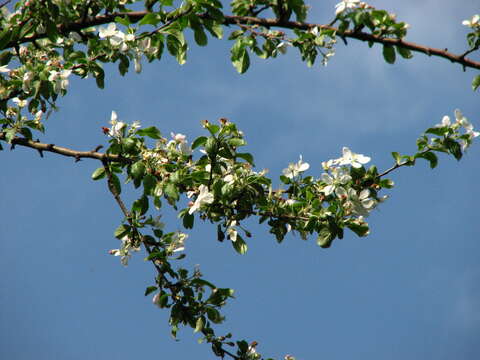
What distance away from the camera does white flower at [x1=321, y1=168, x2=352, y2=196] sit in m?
3.58

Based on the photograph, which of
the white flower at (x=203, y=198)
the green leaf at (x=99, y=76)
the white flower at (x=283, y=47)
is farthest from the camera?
the green leaf at (x=99, y=76)

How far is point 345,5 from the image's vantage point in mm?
3486

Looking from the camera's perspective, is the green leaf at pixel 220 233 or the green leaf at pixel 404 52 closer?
the green leaf at pixel 404 52

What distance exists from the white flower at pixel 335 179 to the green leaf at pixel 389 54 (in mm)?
770

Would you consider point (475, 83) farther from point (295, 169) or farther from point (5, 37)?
point (5, 37)

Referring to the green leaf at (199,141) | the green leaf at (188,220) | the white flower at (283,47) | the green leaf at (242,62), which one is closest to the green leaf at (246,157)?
the green leaf at (199,141)

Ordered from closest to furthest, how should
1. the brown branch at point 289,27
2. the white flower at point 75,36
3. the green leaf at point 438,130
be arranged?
the brown branch at point 289,27, the green leaf at point 438,130, the white flower at point 75,36

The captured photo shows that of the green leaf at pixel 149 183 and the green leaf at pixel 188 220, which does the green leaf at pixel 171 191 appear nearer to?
the green leaf at pixel 149 183

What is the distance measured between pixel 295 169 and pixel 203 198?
73 cm

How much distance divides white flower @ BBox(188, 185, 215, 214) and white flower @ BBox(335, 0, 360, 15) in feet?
4.59

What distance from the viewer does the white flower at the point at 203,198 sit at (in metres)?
3.49

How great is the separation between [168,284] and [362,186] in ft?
5.02

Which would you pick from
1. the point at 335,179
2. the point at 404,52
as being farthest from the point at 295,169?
the point at 404,52

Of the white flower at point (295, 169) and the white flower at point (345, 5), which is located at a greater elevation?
the white flower at point (345, 5)
